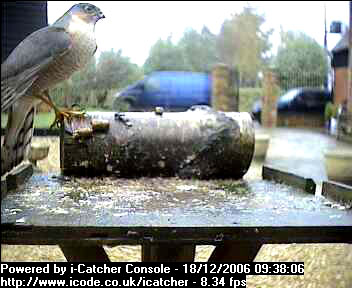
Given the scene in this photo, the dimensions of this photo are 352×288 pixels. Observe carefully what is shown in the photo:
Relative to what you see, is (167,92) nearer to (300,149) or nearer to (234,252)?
(234,252)

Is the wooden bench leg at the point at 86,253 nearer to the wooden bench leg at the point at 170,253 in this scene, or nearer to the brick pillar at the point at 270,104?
the wooden bench leg at the point at 170,253

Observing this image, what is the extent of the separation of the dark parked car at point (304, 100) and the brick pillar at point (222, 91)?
3.62 meters

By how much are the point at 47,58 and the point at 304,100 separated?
634 cm

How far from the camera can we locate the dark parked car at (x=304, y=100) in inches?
261

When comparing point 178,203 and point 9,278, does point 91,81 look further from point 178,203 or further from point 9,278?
point 9,278

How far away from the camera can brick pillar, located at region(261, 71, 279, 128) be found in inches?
226

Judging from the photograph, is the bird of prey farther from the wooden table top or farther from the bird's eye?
the wooden table top

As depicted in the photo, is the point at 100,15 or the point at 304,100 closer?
the point at 100,15

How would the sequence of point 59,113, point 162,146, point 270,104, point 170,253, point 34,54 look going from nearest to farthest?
point 34,54 → point 170,253 → point 59,113 → point 162,146 → point 270,104

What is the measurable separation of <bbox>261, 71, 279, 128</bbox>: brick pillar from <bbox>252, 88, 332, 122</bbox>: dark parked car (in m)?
0.41

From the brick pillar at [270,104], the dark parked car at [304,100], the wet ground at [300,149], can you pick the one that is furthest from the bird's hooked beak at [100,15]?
the dark parked car at [304,100]

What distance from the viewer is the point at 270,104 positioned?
5.99 metres

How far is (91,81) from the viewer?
1272 millimetres

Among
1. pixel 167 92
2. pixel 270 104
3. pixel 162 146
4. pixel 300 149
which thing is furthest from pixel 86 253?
pixel 270 104
